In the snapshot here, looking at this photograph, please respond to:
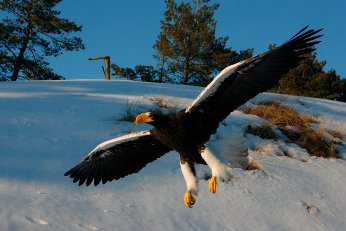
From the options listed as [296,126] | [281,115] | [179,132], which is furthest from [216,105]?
[281,115]

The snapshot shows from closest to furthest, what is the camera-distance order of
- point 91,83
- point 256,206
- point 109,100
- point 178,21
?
point 256,206 → point 109,100 → point 91,83 → point 178,21

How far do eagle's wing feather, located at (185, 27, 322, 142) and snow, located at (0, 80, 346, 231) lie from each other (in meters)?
0.27

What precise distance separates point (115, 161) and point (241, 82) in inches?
62.2

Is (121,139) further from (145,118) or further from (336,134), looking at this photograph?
(336,134)

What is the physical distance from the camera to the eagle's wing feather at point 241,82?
11.7ft

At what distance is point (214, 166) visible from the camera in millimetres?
3611

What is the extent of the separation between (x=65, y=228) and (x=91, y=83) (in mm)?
5885

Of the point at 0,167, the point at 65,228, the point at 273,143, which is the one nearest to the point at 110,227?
the point at 65,228

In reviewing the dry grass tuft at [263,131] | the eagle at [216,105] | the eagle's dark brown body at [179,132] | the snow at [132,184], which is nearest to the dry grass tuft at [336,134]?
the snow at [132,184]

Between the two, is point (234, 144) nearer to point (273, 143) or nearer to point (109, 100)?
point (273, 143)

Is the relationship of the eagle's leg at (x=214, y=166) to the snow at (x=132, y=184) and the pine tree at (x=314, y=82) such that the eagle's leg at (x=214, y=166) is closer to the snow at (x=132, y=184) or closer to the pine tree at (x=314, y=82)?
the snow at (x=132, y=184)

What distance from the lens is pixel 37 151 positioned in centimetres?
560

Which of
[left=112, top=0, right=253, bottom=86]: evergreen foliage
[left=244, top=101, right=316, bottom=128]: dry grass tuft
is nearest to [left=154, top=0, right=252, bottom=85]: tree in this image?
[left=112, top=0, right=253, bottom=86]: evergreen foliage

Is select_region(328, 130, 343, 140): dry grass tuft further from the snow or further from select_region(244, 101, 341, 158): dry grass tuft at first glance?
select_region(244, 101, 341, 158): dry grass tuft
